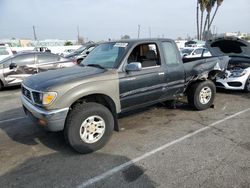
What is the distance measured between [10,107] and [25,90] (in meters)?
3.13

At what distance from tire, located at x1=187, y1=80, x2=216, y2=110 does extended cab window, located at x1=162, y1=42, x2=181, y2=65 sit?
0.91 m

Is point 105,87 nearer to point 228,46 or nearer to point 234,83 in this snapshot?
point 234,83

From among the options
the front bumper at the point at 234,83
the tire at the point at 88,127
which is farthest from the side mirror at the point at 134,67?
the front bumper at the point at 234,83

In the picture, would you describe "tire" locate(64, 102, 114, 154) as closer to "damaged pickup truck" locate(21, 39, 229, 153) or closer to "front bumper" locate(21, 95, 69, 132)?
"damaged pickup truck" locate(21, 39, 229, 153)

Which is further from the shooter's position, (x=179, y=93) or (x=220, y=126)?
(x=179, y=93)

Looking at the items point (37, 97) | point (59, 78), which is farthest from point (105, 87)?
point (37, 97)

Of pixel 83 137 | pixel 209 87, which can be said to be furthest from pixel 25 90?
pixel 209 87

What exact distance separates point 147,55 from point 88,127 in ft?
6.49

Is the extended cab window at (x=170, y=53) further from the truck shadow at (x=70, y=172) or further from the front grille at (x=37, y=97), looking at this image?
the front grille at (x=37, y=97)

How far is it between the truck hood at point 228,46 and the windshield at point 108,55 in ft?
14.2

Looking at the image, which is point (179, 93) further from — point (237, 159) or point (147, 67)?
point (237, 159)

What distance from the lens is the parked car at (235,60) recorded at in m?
7.14

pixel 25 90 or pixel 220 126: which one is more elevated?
pixel 25 90

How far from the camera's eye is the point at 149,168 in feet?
10.7
